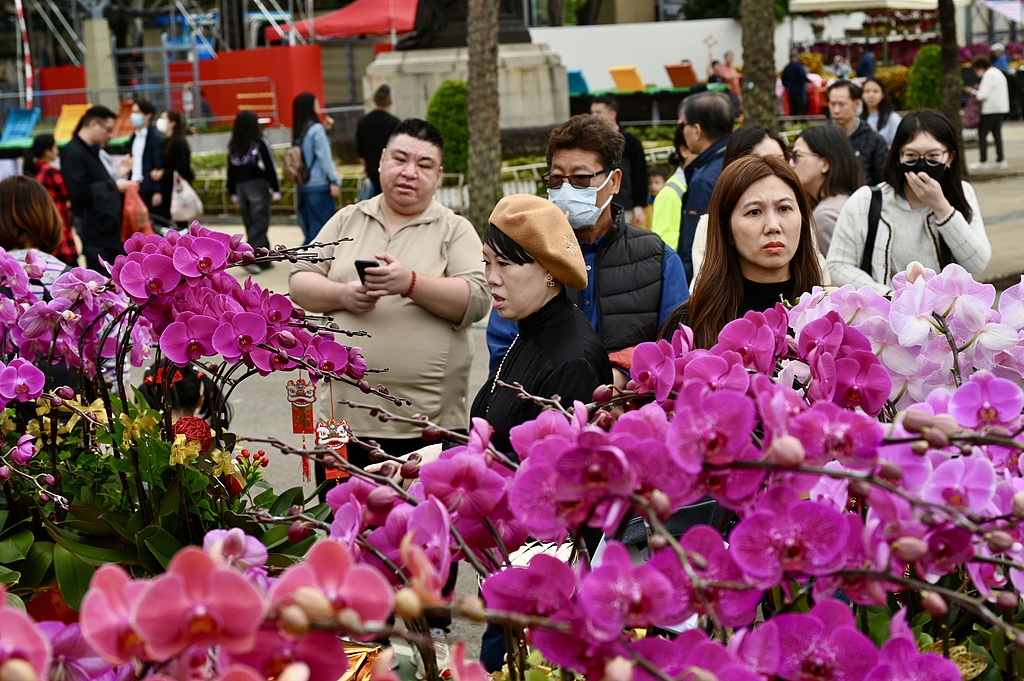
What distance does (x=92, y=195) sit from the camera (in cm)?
917

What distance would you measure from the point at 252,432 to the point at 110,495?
4.70m

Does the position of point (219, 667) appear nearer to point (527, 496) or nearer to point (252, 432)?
point (527, 496)

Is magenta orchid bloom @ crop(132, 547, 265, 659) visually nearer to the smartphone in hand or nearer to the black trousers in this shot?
the smartphone in hand

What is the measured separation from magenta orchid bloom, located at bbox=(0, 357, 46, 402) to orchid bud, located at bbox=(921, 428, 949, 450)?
6.54ft

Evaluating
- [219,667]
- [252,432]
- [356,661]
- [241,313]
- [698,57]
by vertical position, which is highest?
[698,57]

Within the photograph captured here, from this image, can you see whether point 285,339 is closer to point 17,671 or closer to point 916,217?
point 17,671

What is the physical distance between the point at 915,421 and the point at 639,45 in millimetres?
31066

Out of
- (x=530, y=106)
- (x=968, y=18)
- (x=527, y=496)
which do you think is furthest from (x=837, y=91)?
(x=968, y=18)

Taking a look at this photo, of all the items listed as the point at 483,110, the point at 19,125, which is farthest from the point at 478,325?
the point at 19,125

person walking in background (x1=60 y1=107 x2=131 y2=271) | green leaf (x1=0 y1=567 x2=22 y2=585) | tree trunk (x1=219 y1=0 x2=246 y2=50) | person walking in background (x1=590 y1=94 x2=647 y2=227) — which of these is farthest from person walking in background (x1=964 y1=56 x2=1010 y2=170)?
tree trunk (x1=219 y1=0 x2=246 y2=50)

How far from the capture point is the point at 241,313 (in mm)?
2346

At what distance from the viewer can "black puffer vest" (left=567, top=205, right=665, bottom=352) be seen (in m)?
3.99

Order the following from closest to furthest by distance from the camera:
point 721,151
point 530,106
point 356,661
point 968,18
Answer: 1. point 356,661
2. point 721,151
3. point 530,106
4. point 968,18

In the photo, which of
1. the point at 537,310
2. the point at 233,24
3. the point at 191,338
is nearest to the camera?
the point at 191,338
